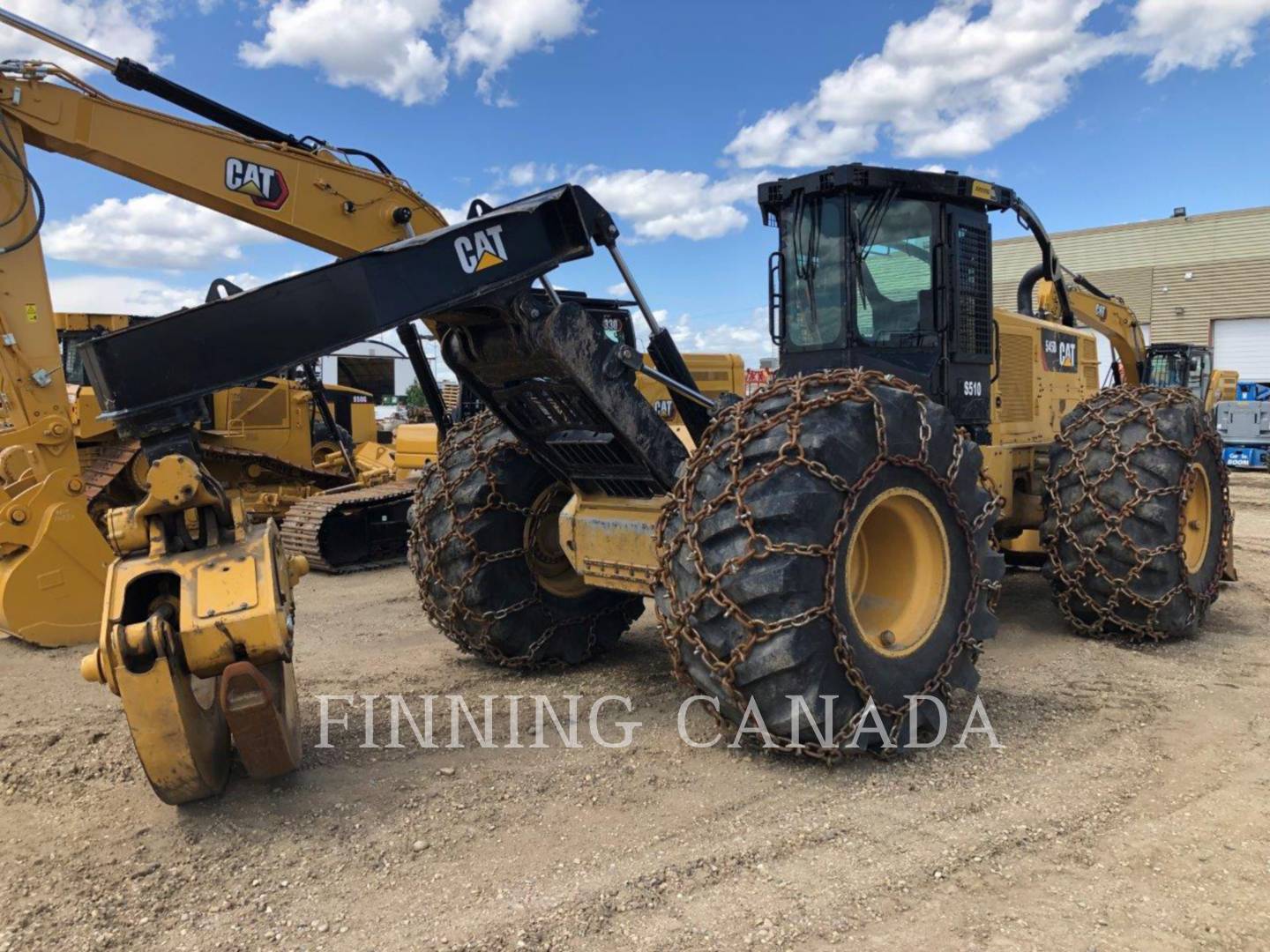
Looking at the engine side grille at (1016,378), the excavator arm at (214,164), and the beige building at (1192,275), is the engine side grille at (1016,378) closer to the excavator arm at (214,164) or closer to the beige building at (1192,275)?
the excavator arm at (214,164)

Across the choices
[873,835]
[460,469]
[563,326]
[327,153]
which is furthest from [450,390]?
[873,835]

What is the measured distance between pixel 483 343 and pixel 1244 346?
36677mm

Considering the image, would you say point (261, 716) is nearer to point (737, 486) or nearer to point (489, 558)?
point (737, 486)

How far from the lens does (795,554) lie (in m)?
3.47

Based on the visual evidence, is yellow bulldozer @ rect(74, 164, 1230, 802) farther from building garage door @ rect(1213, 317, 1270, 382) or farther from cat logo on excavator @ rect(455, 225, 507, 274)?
building garage door @ rect(1213, 317, 1270, 382)

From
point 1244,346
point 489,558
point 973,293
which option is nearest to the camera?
point 489,558

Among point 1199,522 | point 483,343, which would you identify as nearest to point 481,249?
point 483,343

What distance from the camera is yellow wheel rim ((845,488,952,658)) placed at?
402 cm

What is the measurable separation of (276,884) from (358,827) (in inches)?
15.5

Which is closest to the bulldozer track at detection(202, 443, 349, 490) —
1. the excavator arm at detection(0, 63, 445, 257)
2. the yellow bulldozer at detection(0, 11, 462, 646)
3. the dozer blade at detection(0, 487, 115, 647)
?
the yellow bulldozer at detection(0, 11, 462, 646)

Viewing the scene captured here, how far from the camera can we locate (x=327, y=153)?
718 cm

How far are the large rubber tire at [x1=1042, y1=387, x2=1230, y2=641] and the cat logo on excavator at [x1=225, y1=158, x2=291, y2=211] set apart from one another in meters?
5.49

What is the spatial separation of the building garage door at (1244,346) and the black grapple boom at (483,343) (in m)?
34.6

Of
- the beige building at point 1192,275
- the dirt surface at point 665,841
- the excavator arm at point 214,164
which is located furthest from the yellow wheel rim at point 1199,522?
the beige building at point 1192,275
